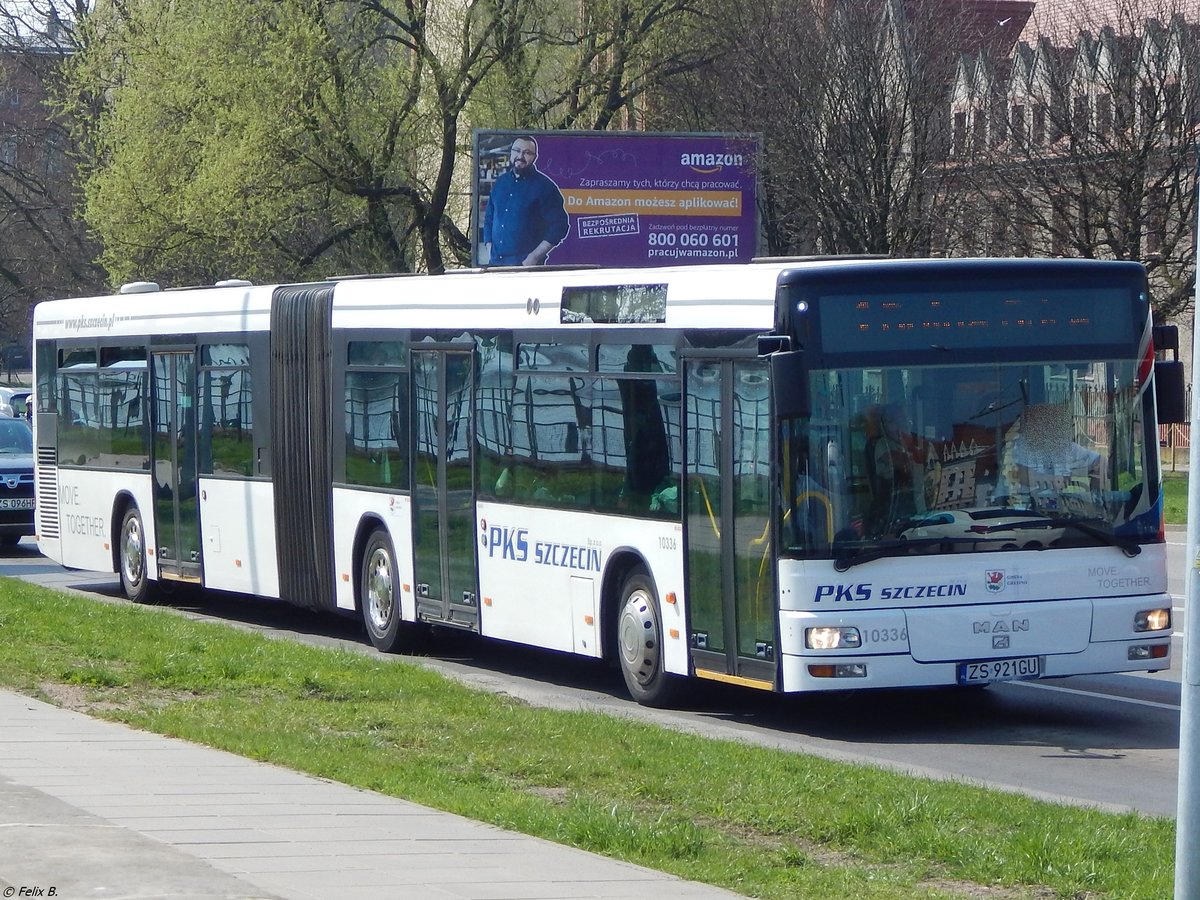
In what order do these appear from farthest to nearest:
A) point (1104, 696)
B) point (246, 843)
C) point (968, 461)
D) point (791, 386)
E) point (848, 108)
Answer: point (848, 108), point (1104, 696), point (968, 461), point (791, 386), point (246, 843)

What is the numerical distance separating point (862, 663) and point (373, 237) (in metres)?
27.3

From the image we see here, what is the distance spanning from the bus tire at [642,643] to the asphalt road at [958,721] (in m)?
0.14

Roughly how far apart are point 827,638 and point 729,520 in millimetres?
955

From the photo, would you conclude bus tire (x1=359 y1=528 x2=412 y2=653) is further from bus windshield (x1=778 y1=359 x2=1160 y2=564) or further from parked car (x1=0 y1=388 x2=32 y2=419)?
parked car (x1=0 y1=388 x2=32 y2=419)

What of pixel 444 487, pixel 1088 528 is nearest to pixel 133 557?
pixel 444 487

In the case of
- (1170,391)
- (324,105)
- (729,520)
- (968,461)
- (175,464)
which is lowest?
(729,520)

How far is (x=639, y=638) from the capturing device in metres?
12.3

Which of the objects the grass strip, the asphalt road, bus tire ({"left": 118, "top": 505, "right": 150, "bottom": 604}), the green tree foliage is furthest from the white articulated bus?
the green tree foliage

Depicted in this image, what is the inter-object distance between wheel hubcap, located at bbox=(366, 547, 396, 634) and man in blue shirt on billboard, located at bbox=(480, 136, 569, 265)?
16163 millimetres

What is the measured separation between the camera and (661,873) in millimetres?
6879

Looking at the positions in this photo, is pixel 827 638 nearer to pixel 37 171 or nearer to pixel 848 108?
pixel 848 108

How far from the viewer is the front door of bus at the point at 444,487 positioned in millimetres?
14195

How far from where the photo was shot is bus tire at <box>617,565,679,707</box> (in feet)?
39.8

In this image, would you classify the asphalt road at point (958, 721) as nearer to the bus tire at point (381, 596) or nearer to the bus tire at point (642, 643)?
the bus tire at point (642, 643)
